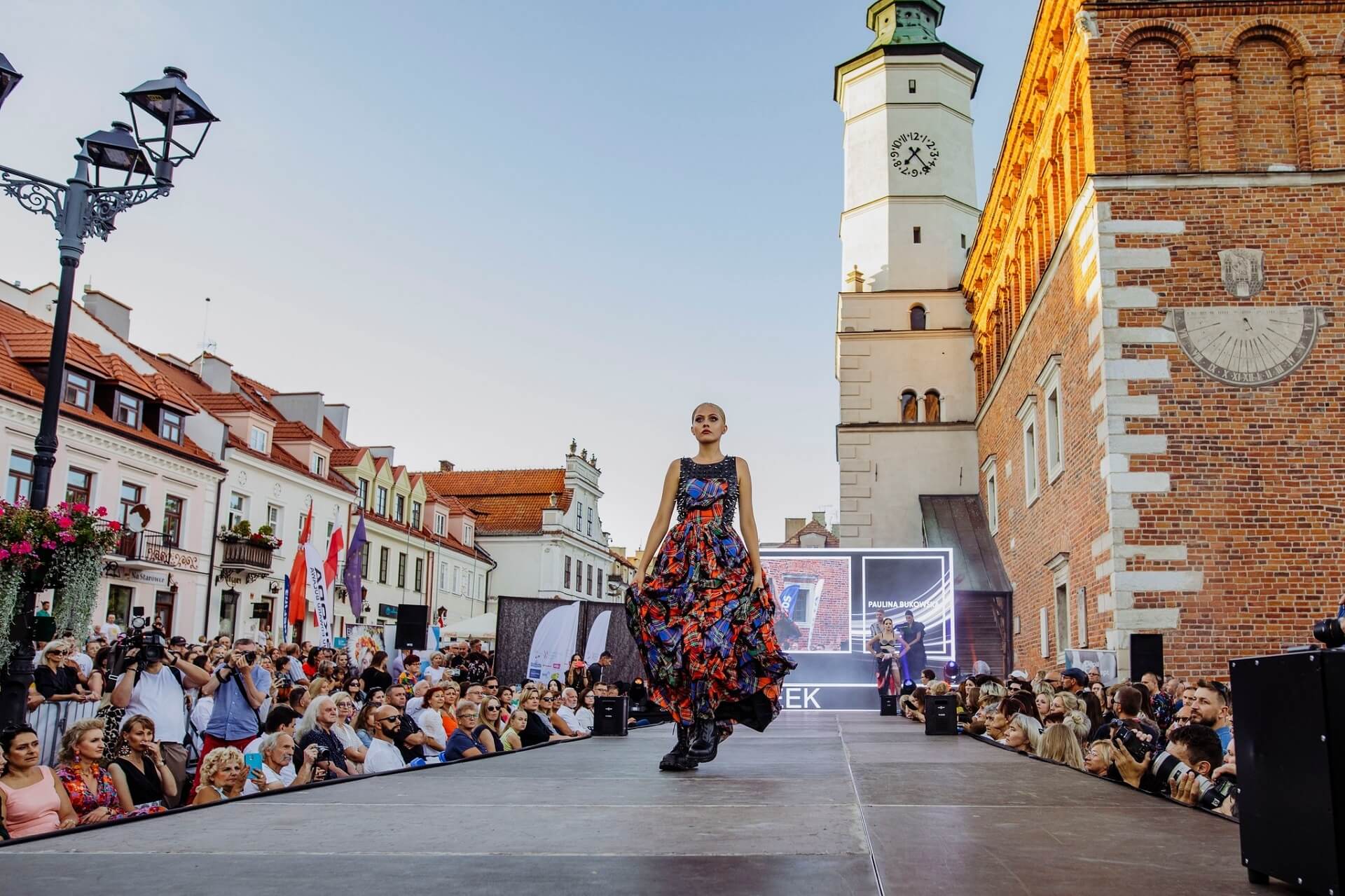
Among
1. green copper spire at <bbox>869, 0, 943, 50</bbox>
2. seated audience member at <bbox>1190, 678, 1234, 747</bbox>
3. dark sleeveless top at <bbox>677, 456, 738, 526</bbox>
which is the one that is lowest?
seated audience member at <bbox>1190, 678, 1234, 747</bbox>

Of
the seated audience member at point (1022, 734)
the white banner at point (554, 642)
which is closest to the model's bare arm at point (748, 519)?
the seated audience member at point (1022, 734)

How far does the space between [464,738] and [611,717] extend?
1860 mm

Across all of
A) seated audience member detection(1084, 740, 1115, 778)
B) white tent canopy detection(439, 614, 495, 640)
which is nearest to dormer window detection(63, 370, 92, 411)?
white tent canopy detection(439, 614, 495, 640)

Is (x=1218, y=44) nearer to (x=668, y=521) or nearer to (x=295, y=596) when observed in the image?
(x=668, y=521)

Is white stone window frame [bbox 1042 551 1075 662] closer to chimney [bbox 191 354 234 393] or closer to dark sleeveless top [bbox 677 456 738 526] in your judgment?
dark sleeveless top [bbox 677 456 738 526]

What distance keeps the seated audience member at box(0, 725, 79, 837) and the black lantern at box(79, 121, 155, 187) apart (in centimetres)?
582

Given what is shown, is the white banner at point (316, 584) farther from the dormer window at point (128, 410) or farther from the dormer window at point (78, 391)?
the dormer window at point (128, 410)

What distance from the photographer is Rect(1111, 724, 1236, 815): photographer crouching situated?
5.16 meters

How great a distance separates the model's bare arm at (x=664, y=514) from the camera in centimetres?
696

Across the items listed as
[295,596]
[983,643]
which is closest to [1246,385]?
[983,643]

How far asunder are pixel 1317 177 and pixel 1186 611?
638cm

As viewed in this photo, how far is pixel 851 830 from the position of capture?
4.14 meters

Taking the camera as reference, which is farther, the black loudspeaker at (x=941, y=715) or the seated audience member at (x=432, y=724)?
the black loudspeaker at (x=941, y=715)

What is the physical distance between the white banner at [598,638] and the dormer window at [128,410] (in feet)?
51.1
